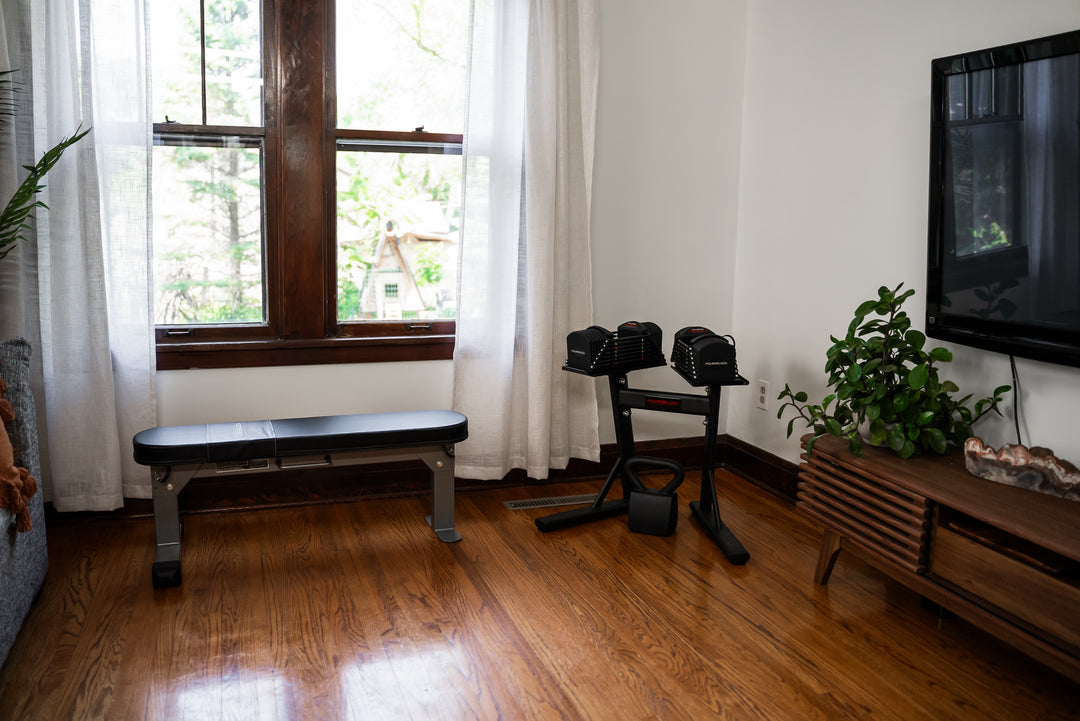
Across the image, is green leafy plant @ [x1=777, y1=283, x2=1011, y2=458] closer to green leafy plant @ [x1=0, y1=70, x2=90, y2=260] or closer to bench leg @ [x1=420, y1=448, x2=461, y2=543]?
bench leg @ [x1=420, y1=448, x2=461, y2=543]

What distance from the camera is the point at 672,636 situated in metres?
2.36

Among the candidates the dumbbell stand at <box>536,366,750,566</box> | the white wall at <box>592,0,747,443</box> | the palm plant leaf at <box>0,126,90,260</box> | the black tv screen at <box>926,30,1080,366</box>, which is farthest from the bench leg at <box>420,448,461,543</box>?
the black tv screen at <box>926,30,1080,366</box>

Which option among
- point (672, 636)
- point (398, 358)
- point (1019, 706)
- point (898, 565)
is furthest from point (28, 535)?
point (1019, 706)

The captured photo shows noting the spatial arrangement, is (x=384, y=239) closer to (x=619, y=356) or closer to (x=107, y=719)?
(x=619, y=356)

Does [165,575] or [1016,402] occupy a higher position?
[1016,402]

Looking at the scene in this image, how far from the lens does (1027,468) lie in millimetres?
2230

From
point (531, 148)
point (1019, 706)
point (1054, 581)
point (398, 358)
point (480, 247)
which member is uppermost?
point (531, 148)

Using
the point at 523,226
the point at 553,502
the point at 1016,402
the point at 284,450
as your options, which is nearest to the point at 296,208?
the point at 523,226

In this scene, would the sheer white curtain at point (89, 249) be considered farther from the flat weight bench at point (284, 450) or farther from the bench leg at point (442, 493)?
the bench leg at point (442, 493)

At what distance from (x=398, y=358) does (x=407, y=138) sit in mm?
901

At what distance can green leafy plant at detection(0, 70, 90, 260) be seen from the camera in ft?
8.17

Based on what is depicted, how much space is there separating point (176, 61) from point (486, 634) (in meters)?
2.33

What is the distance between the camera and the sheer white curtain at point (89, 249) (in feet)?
9.09

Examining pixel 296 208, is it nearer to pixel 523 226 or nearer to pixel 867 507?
pixel 523 226
